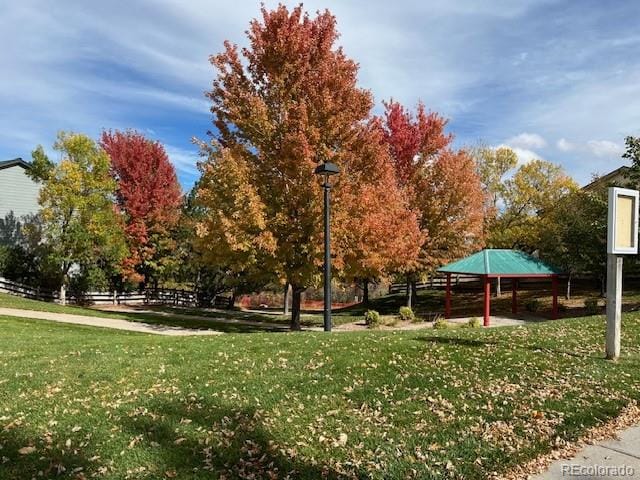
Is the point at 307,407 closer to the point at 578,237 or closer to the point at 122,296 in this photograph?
the point at 578,237

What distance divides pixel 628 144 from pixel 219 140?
14402 millimetres

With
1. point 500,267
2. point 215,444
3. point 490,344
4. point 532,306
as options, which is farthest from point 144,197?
point 215,444

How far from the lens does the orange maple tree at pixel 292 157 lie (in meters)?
14.3

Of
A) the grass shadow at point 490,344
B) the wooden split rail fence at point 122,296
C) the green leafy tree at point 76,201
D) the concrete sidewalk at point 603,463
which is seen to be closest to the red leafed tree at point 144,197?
the wooden split rail fence at point 122,296

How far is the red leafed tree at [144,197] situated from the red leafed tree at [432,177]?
50.0ft

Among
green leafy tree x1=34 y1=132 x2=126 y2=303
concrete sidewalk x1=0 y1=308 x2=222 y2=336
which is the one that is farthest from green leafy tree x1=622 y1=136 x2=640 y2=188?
green leafy tree x1=34 y1=132 x2=126 y2=303

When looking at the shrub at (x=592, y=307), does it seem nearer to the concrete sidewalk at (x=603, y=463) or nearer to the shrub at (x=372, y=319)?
the shrub at (x=372, y=319)

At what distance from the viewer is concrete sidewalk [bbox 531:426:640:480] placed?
3900mm

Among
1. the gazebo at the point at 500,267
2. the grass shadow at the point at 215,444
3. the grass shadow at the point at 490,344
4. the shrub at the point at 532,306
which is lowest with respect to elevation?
the shrub at the point at 532,306

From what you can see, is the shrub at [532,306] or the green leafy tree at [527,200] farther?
the green leafy tree at [527,200]

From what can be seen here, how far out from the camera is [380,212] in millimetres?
15539

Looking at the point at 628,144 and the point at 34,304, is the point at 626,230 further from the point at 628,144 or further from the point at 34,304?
the point at 34,304

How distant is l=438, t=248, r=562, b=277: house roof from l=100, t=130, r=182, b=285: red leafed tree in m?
18.0

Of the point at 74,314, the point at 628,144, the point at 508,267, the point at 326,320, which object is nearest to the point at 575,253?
the point at 508,267
